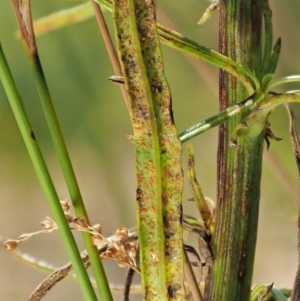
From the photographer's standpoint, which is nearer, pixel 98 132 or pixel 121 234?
pixel 121 234

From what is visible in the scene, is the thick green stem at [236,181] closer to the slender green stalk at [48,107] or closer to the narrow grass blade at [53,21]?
the slender green stalk at [48,107]

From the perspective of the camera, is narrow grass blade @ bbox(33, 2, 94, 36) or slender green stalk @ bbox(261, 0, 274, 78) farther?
narrow grass blade @ bbox(33, 2, 94, 36)

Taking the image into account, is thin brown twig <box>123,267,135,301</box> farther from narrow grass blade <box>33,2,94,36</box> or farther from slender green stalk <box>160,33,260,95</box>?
narrow grass blade <box>33,2,94,36</box>

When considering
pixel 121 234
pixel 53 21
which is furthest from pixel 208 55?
pixel 53 21

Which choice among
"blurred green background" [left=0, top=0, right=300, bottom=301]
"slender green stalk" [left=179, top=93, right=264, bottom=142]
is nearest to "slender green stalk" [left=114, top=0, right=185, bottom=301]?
"slender green stalk" [left=179, top=93, right=264, bottom=142]

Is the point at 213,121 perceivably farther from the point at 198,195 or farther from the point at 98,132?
the point at 98,132

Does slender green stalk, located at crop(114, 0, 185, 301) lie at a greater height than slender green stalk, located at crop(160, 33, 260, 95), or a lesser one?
lesser
